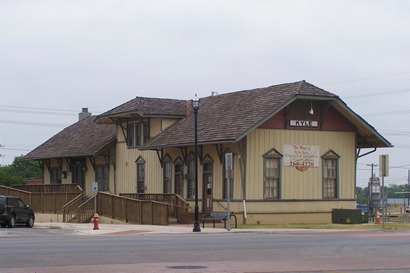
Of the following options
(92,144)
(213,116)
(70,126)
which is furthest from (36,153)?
(213,116)

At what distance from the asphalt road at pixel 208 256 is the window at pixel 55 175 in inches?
1390

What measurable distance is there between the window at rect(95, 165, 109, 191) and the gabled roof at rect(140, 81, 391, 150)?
8.06 m

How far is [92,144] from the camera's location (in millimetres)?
55469

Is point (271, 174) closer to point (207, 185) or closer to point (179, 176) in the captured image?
point (207, 185)

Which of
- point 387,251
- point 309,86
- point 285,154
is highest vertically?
point 309,86

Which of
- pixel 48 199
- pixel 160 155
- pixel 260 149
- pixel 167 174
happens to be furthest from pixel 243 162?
pixel 48 199

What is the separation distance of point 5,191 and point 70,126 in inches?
380

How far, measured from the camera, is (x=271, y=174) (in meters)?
43.2

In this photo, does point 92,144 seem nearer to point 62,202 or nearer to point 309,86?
point 62,202

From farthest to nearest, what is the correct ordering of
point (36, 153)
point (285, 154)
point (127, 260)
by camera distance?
1. point (36, 153)
2. point (285, 154)
3. point (127, 260)

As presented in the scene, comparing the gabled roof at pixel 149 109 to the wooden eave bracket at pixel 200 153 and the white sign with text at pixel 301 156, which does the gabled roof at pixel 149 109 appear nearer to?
the wooden eave bracket at pixel 200 153

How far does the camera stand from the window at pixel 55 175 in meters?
60.2

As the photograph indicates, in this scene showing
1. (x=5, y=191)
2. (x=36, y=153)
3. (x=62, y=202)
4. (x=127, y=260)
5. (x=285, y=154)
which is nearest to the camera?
(x=127, y=260)

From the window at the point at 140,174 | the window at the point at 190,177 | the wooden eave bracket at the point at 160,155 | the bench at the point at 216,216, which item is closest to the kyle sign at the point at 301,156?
the bench at the point at 216,216
